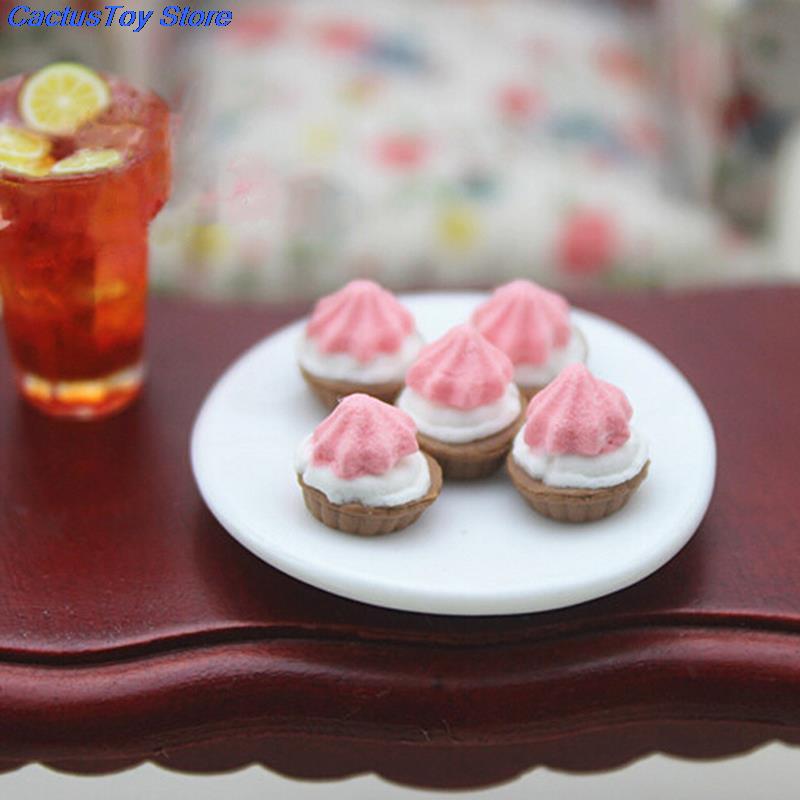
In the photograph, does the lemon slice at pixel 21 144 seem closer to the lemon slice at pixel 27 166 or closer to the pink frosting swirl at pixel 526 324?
the lemon slice at pixel 27 166

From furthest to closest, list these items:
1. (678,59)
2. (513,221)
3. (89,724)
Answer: (678,59) → (513,221) → (89,724)

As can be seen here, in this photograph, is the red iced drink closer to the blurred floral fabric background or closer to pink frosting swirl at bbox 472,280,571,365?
pink frosting swirl at bbox 472,280,571,365

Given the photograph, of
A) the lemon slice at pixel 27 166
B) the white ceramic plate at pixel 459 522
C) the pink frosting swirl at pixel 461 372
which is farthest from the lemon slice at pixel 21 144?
the pink frosting swirl at pixel 461 372

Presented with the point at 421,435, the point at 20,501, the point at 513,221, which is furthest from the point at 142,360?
the point at 513,221

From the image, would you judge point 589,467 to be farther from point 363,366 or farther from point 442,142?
point 442,142

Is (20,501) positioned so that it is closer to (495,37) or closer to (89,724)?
(89,724)

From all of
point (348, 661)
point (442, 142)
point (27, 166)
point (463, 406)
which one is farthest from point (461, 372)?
point (442, 142)

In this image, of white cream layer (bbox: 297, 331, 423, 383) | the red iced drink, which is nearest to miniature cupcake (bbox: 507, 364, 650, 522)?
white cream layer (bbox: 297, 331, 423, 383)
